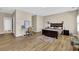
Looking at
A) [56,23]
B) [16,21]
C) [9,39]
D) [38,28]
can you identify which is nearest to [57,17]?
[56,23]

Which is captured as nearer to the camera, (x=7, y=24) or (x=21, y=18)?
(x=7, y=24)

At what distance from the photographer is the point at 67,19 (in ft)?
7.95

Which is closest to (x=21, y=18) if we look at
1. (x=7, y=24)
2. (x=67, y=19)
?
(x=7, y=24)

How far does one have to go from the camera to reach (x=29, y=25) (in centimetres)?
245

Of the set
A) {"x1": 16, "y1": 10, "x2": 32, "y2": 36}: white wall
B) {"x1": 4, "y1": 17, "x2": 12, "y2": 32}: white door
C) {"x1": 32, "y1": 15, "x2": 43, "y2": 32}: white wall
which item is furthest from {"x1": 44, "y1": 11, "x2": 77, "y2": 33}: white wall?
{"x1": 4, "y1": 17, "x2": 12, "y2": 32}: white door

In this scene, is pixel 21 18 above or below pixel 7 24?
above

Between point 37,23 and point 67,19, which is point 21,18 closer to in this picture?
point 37,23

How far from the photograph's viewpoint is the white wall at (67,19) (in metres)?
2.32

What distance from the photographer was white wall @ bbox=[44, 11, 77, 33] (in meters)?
2.32

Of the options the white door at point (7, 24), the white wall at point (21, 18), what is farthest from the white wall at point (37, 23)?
the white door at point (7, 24)

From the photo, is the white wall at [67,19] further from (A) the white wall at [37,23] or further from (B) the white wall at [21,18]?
(B) the white wall at [21,18]
